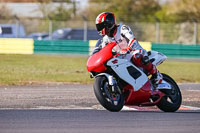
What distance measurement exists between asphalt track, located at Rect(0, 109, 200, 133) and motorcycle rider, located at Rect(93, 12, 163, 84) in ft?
2.47

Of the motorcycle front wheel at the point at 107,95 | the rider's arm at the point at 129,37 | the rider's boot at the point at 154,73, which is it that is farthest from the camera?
the rider's boot at the point at 154,73

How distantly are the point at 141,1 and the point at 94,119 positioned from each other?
47.7m

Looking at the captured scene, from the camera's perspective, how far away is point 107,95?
8.10 m

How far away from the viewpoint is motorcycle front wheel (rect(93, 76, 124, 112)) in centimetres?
798

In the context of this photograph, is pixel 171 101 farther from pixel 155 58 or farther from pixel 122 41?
pixel 122 41

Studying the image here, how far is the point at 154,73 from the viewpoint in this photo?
8.80m

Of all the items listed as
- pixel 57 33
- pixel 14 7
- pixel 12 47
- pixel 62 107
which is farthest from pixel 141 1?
pixel 62 107

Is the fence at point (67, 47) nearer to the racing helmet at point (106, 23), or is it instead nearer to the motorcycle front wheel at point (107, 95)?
the racing helmet at point (106, 23)

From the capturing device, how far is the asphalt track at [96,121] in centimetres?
678

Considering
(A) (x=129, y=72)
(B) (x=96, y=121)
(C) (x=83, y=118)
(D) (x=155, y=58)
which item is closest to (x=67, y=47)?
(D) (x=155, y=58)

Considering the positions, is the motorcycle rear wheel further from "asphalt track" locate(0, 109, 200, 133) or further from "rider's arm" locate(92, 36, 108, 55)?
"rider's arm" locate(92, 36, 108, 55)

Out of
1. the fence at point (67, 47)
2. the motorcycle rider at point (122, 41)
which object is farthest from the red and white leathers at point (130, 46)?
the fence at point (67, 47)

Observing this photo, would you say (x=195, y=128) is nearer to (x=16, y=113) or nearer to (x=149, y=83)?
(x=149, y=83)

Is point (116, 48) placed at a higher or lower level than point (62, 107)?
higher
